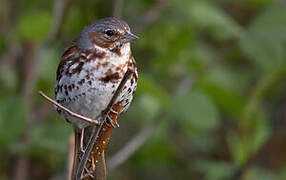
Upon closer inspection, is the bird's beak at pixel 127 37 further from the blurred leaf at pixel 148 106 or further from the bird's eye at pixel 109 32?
the blurred leaf at pixel 148 106

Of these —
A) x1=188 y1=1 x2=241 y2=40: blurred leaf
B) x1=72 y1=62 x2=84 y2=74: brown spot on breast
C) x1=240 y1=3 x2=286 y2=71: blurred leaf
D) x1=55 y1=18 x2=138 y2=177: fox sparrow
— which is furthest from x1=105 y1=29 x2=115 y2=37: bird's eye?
x1=188 y1=1 x2=241 y2=40: blurred leaf

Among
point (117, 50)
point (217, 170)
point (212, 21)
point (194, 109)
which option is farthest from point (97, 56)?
point (217, 170)

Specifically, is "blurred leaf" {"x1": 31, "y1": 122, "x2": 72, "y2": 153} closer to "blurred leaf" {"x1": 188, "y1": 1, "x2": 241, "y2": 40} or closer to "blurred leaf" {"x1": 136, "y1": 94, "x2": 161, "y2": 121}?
"blurred leaf" {"x1": 136, "y1": 94, "x2": 161, "y2": 121}

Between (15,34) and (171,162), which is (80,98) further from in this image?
(171,162)

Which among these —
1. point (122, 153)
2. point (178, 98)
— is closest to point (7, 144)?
point (122, 153)

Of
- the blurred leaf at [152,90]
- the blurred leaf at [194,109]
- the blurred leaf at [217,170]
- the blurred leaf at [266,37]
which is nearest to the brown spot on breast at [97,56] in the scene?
the blurred leaf at [152,90]

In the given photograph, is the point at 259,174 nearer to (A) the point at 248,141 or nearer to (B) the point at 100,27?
(A) the point at 248,141

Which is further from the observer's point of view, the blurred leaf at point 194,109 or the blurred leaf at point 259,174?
the blurred leaf at point 259,174
